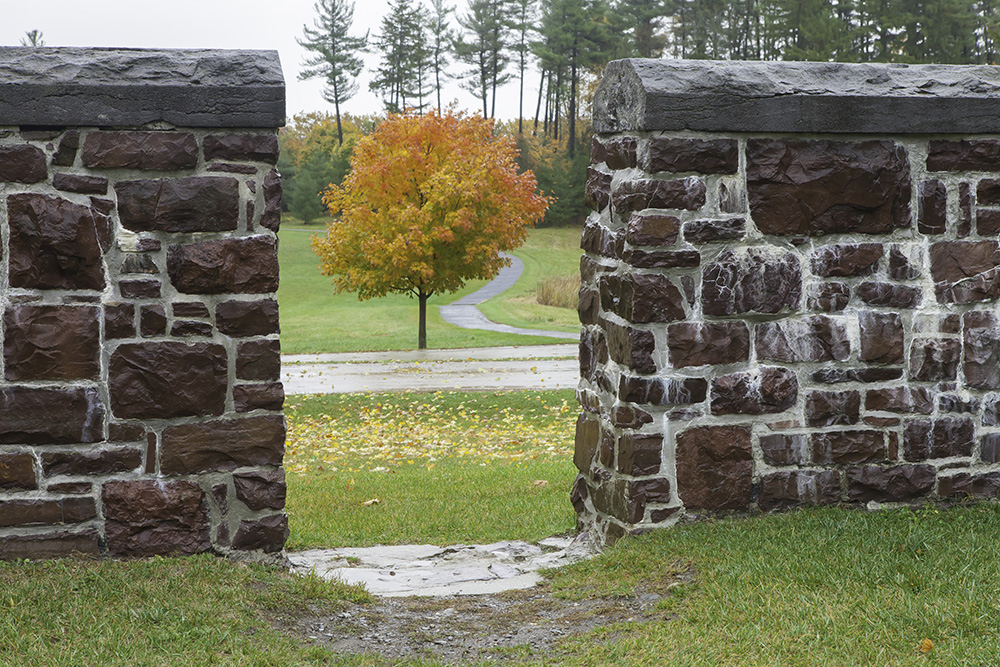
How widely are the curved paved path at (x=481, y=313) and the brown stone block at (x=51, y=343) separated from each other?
1850cm

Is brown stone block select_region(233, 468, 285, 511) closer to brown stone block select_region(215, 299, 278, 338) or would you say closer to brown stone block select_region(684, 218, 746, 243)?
brown stone block select_region(215, 299, 278, 338)

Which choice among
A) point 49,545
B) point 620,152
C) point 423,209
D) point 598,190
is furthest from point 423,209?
point 49,545

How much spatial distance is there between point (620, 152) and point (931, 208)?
162 centimetres

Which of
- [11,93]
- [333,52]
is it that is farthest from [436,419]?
[333,52]

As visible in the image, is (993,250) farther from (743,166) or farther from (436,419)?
(436,419)

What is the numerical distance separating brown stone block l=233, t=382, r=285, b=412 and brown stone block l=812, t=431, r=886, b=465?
8.76ft

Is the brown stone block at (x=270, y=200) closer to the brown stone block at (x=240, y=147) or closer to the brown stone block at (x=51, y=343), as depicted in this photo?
the brown stone block at (x=240, y=147)

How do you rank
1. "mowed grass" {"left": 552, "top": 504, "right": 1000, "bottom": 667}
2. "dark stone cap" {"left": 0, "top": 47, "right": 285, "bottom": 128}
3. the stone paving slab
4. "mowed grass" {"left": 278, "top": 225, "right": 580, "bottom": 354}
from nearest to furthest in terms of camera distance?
1. "mowed grass" {"left": 552, "top": 504, "right": 1000, "bottom": 667}
2. "dark stone cap" {"left": 0, "top": 47, "right": 285, "bottom": 128}
3. the stone paving slab
4. "mowed grass" {"left": 278, "top": 225, "right": 580, "bottom": 354}

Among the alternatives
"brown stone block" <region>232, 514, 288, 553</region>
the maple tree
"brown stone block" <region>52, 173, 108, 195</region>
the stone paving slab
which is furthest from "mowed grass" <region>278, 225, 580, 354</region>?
"brown stone block" <region>52, 173, 108, 195</region>

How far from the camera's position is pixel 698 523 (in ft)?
15.6

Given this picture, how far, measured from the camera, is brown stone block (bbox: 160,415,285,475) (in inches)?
172

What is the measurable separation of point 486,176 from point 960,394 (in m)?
14.8

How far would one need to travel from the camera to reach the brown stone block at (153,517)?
4.32 m

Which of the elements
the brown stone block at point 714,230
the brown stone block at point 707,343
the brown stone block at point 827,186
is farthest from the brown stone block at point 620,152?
the brown stone block at point 707,343
